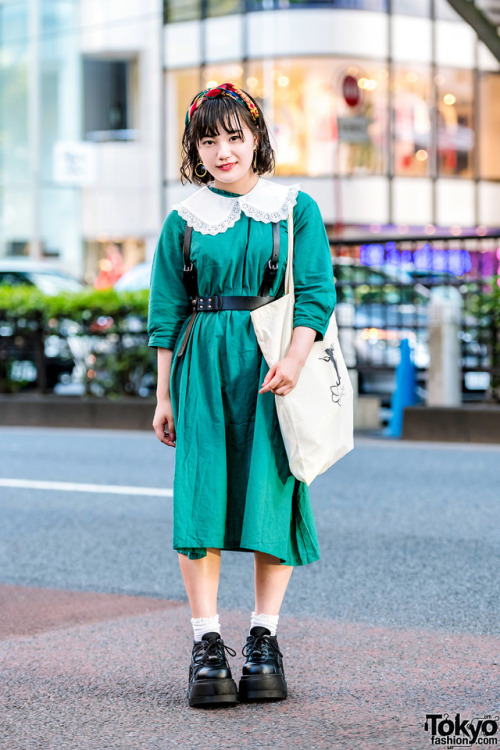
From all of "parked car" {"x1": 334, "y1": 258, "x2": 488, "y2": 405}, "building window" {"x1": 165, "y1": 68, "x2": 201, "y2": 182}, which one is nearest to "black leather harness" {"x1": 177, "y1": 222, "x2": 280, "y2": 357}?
"parked car" {"x1": 334, "y1": 258, "x2": 488, "y2": 405}

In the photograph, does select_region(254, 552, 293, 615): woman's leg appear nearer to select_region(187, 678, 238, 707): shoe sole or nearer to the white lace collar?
select_region(187, 678, 238, 707): shoe sole

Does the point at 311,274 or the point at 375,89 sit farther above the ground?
the point at 375,89

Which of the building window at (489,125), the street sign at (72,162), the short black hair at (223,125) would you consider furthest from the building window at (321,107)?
the short black hair at (223,125)

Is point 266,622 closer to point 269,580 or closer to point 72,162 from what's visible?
point 269,580

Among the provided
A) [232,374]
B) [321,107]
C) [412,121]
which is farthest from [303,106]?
[232,374]

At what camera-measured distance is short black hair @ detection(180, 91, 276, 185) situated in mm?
3611

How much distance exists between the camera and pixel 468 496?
7.71 metres

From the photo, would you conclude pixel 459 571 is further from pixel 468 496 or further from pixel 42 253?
pixel 42 253

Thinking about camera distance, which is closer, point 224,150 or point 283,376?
point 283,376

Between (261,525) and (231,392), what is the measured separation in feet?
1.32

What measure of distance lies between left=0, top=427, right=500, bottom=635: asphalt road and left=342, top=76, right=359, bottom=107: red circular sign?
20.1 m

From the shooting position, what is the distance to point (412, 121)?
97.6ft

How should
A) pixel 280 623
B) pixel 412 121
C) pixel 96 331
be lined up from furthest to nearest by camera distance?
pixel 412 121
pixel 96 331
pixel 280 623

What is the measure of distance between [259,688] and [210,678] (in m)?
0.15
